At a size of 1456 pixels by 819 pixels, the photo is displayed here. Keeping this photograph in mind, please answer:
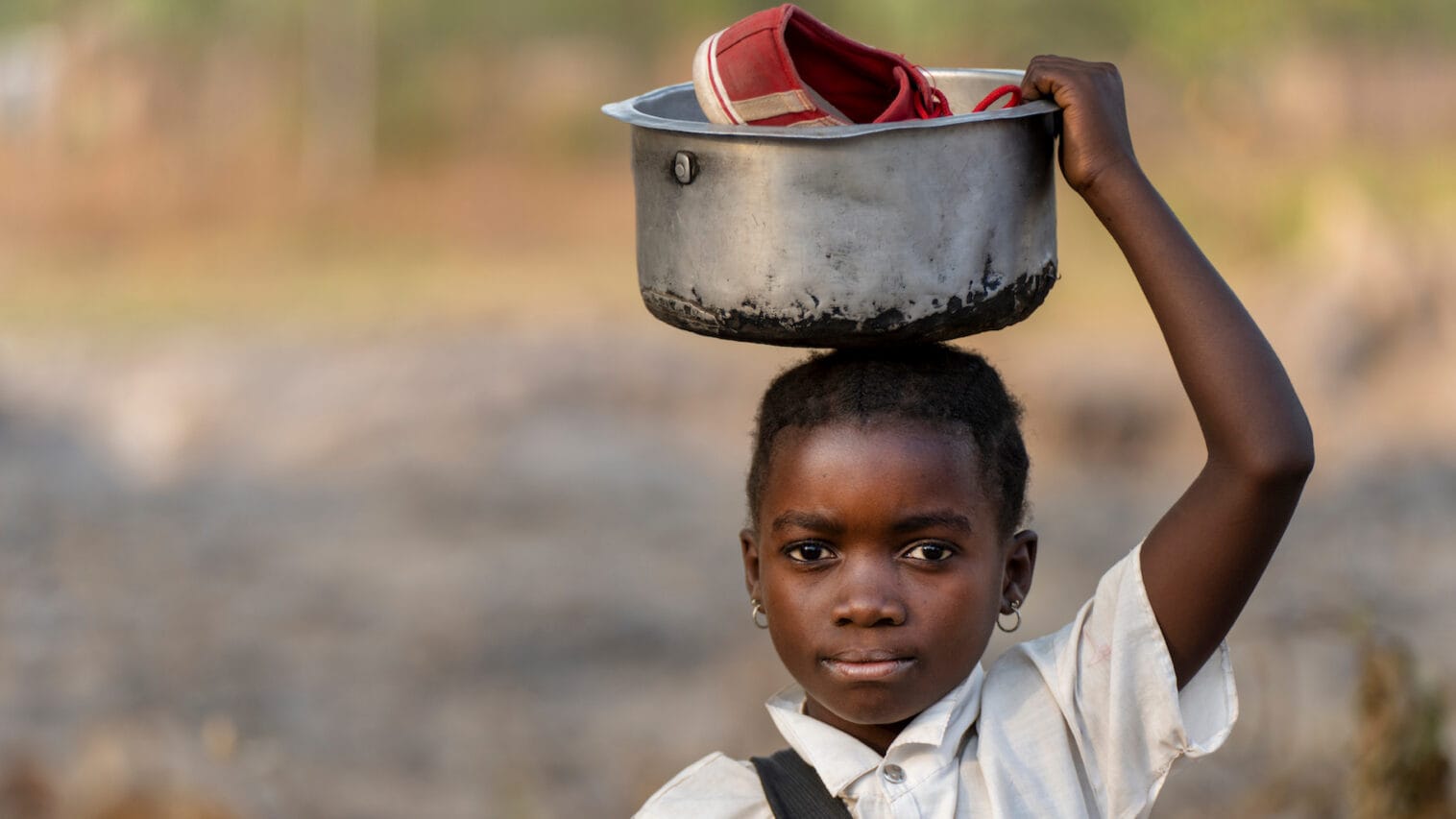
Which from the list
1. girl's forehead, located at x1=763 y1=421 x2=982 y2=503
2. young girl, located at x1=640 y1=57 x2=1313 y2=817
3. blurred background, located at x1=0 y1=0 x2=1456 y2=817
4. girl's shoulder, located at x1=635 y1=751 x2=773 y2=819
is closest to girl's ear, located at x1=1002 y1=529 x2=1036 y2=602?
young girl, located at x1=640 y1=57 x2=1313 y2=817

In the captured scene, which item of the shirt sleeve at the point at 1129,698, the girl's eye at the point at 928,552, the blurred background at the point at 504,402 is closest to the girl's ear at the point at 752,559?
the girl's eye at the point at 928,552

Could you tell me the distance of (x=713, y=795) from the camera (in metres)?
1.93

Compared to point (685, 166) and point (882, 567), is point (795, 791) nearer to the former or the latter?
point (882, 567)

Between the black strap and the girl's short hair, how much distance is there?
285mm

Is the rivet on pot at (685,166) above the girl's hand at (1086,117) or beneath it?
beneath

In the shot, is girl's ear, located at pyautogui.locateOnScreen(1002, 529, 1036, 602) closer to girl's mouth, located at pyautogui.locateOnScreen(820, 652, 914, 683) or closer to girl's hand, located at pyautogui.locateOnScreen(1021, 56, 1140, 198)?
girl's mouth, located at pyautogui.locateOnScreen(820, 652, 914, 683)

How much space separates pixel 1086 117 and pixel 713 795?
2.72 feet

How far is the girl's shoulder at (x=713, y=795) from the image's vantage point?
1.92m

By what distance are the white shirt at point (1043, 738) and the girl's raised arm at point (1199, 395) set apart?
4 cm

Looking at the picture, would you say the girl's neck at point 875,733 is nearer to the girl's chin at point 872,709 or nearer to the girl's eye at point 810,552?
the girl's chin at point 872,709

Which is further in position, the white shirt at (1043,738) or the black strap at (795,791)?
the black strap at (795,791)

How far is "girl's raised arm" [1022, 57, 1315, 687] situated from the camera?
169 centimetres

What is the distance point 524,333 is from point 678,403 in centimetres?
110

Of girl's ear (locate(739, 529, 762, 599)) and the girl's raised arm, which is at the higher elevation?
the girl's raised arm
